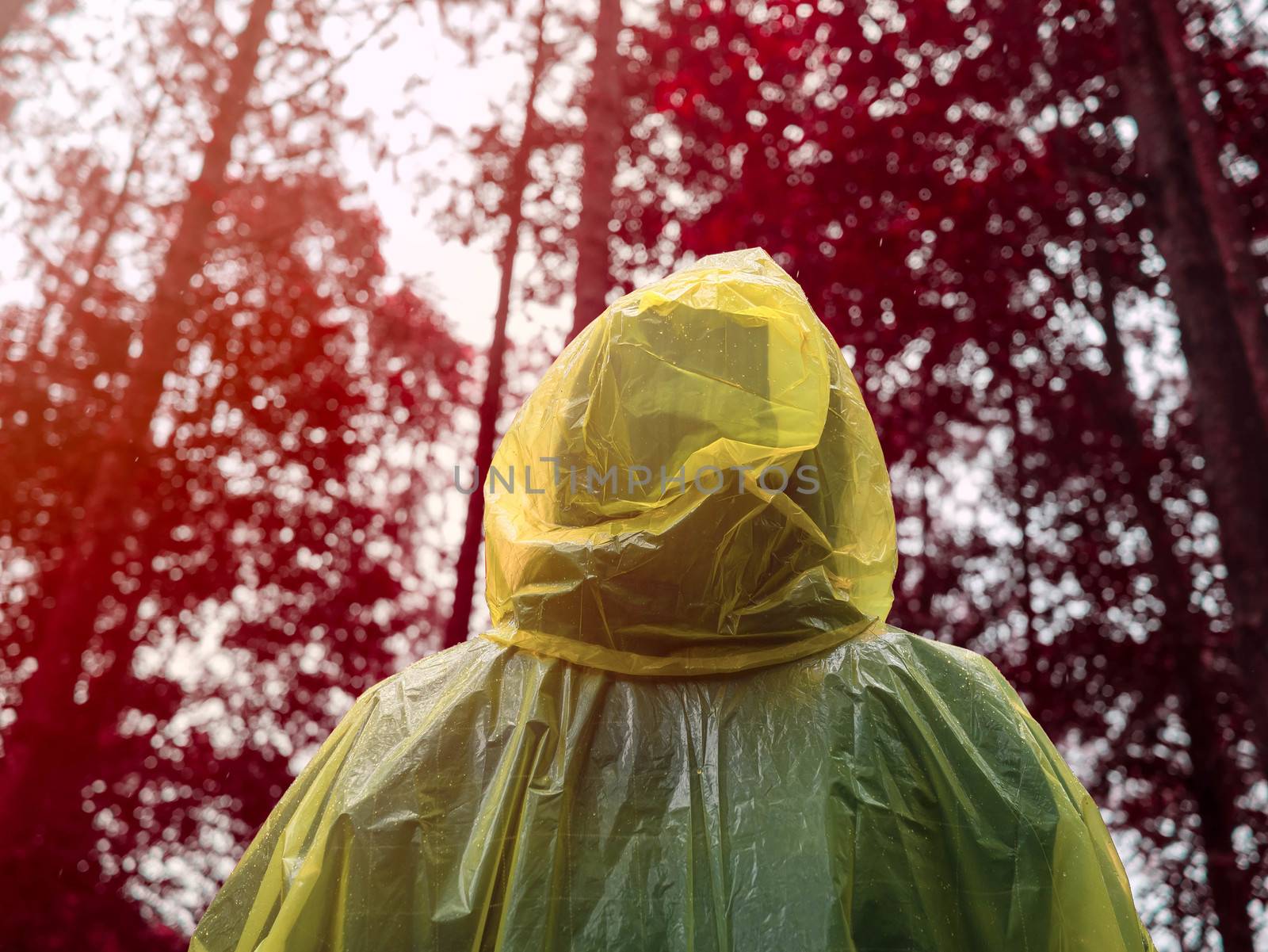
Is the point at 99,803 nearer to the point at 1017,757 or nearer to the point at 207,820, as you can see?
the point at 207,820

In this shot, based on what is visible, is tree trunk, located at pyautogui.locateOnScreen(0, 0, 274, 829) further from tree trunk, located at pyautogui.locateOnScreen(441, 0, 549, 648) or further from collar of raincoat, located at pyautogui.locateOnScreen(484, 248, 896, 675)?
collar of raincoat, located at pyautogui.locateOnScreen(484, 248, 896, 675)

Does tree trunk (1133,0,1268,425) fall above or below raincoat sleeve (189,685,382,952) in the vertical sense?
above

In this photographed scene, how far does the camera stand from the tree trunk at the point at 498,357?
550cm

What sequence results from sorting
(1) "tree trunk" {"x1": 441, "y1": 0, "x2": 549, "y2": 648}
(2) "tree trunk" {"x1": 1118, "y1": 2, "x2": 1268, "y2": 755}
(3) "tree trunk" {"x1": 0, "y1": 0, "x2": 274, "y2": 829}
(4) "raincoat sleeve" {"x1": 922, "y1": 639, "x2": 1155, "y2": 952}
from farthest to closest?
(1) "tree trunk" {"x1": 441, "y1": 0, "x2": 549, "y2": 648} < (3) "tree trunk" {"x1": 0, "y1": 0, "x2": 274, "y2": 829} < (2) "tree trunk" {"x1": 1118, "y1": 2, "x2": 1268, "y2": 755} < (4) "raincoat sleeve" {"x1": 922, "y1": 639, "x2": 1155, "y2": 952}

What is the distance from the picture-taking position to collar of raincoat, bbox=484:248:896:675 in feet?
4.51

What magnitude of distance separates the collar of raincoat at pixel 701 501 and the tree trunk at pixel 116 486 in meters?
4.63

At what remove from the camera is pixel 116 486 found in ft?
17.8

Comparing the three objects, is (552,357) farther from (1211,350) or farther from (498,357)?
(1211,350)

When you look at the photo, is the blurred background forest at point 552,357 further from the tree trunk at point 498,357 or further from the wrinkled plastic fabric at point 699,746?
the wrinkled plastic fabric at point 699,746

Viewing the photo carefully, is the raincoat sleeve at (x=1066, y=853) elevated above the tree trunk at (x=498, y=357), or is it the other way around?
the tree trunk at (x=498, y=357)

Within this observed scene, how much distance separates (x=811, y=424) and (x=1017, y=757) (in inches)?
22.5

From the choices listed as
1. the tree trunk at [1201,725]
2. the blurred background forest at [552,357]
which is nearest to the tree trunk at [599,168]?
the blurred background forest at [552,357]

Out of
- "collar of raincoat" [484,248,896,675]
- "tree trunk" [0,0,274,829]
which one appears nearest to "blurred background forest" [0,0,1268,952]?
"tree trunk" [0,0,274,829]

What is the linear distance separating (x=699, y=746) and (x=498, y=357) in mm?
5177
